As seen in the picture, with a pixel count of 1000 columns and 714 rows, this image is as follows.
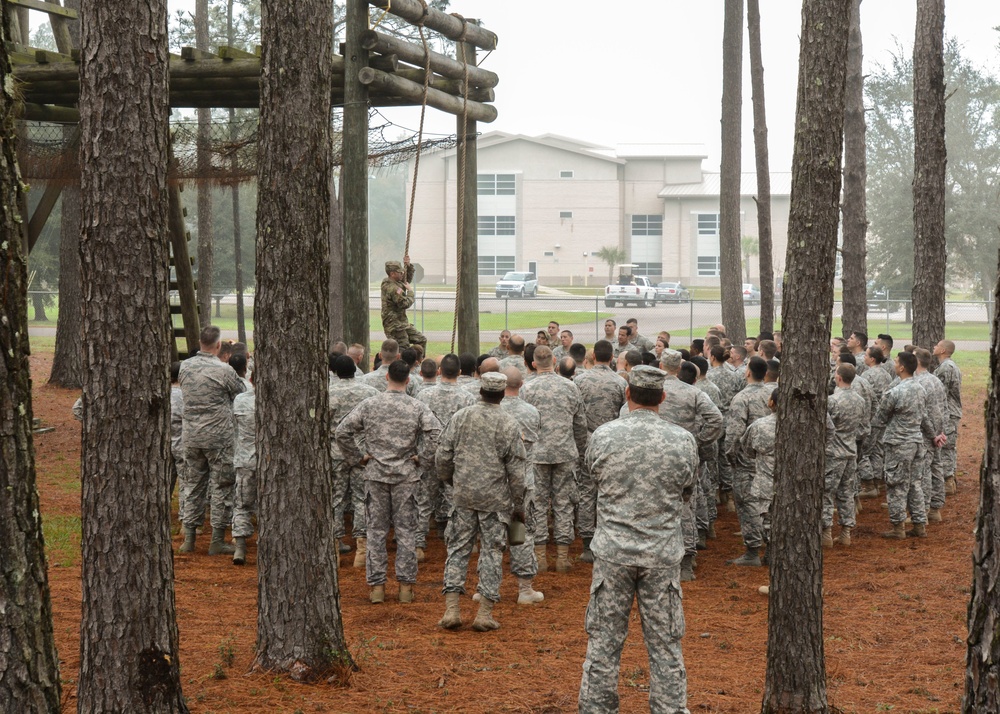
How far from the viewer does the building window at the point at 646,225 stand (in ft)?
211

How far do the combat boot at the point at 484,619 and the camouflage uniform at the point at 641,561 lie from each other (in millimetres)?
2527

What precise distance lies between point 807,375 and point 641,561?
5.07ft

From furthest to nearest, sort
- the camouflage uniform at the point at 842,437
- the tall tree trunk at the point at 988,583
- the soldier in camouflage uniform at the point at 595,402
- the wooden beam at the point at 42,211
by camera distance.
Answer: the wooden beam at the point at 42,211, the camouflage uniform at the point at 842,437, the soldier in camouflage uniform at the point at 595,402, the tall tree trunk at the point at 988,583

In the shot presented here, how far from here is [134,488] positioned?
5.25 m

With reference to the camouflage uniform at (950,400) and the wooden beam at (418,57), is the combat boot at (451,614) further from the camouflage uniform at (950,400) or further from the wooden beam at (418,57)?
the camouflage uniform at (950,400)

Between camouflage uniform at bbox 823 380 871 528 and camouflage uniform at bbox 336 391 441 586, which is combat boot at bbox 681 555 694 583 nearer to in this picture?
camouflage uniform at bbox 823 380 871 528

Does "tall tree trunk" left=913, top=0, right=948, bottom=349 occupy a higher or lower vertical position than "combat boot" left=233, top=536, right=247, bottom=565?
higher

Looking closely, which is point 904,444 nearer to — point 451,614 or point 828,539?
point 828,539

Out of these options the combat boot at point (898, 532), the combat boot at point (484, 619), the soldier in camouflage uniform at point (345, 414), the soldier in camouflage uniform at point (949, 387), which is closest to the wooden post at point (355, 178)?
the soldier in camouflage uniform at point (345, 414)

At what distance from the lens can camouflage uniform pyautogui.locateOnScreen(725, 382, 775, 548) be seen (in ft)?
35.4

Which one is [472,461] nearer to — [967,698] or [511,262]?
[967,698]

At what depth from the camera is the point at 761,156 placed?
20953mm

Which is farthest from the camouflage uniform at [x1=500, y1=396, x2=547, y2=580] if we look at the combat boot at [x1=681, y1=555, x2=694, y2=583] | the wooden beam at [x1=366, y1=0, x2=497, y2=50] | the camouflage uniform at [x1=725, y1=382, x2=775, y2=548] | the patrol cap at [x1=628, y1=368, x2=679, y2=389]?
the wooden beam at [x1=366, y1=0, x2=497, y2=50]

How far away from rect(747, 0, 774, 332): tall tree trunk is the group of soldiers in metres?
6.83
